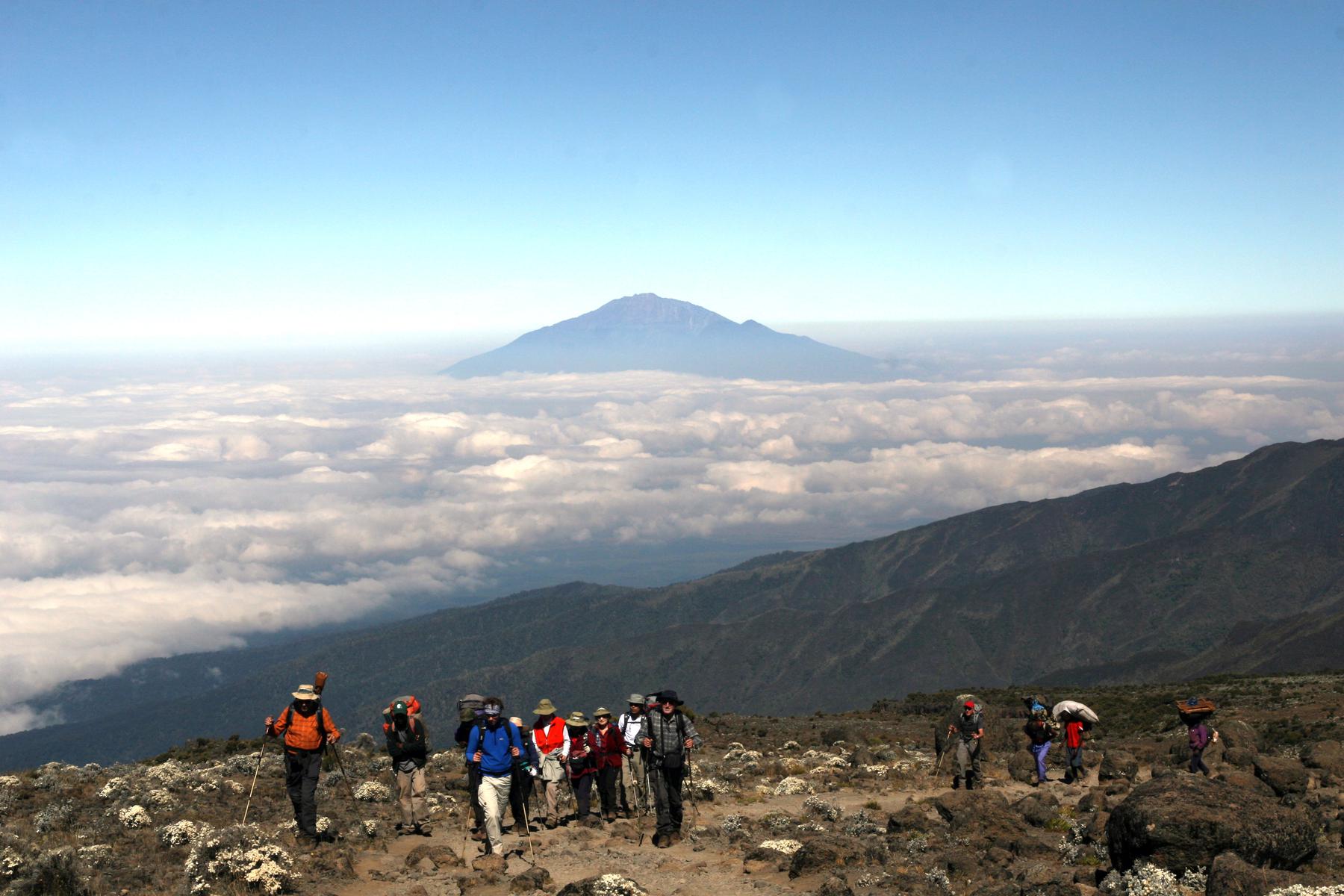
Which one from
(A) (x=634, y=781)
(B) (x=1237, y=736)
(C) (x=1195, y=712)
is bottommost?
(B) (x=1237, y=736)

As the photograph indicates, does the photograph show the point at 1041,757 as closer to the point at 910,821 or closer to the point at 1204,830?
the point at 910,821

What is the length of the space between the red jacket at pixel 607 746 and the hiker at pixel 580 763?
0.30 ft

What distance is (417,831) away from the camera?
610 inches

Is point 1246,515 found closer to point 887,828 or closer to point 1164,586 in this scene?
point 1164,586

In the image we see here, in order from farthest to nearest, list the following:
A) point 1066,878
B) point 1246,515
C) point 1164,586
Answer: point 1246,515, point 1164,586, point 1066,878

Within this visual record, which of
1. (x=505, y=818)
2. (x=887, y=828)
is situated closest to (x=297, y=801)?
(x=505, y=818)

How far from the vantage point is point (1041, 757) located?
19.1 meters

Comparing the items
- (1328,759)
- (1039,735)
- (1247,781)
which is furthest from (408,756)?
(1328,759)

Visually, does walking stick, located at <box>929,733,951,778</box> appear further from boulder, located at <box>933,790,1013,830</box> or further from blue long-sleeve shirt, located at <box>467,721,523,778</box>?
blue long-sleeve shirt, located at <box>467,721,523,778</box>

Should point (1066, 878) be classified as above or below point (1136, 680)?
above

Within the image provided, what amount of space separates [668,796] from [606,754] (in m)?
2.22

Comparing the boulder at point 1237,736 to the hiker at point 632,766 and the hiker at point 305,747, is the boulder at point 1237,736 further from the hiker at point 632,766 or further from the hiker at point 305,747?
the hiker at point 305,747

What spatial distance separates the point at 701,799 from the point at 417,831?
5461mm

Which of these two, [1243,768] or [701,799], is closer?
[1243,768]
